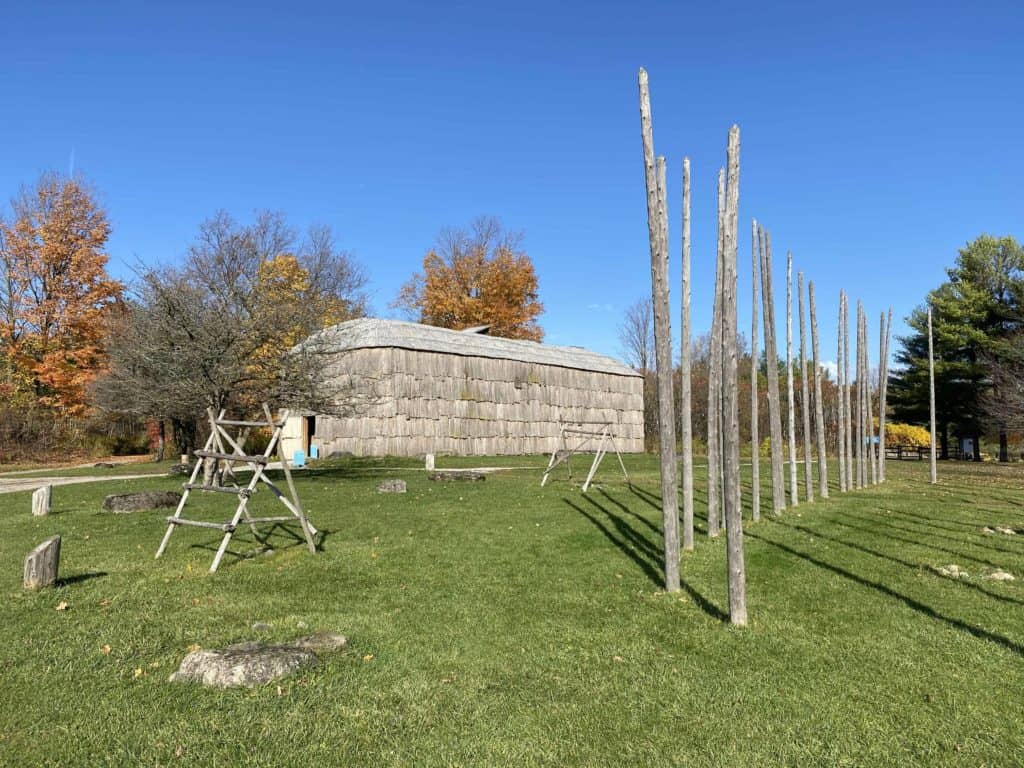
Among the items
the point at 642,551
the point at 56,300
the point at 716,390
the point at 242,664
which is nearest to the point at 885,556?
the point at 642,551

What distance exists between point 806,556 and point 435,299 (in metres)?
43.8

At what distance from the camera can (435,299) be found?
168 feet

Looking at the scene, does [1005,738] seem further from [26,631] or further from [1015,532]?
[1015,532]

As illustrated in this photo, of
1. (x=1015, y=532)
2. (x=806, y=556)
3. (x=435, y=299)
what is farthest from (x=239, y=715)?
(x=435, y=299)

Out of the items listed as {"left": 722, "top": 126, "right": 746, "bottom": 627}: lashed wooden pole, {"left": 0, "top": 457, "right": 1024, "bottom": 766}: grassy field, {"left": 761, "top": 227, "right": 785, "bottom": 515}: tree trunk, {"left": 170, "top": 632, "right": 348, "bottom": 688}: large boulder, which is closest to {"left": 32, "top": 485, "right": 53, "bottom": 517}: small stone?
{"left": 0, "top": 457, "right": 1024, "bottom": 766}: grassy field

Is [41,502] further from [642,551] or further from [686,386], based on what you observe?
[686,386]

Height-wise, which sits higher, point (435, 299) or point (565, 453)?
point (435, 299)

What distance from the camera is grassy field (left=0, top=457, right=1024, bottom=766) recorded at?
4027 mm

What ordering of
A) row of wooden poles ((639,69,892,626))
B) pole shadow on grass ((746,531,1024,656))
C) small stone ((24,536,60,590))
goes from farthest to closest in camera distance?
small stone ((24,536,60,590))
row of wooden poles ((639,69,892,626))
pole shadow on grass ((746,531,1024,656))

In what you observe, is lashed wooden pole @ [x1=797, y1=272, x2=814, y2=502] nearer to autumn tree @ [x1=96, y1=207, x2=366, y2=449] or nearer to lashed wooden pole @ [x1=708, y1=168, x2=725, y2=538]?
lashed wooden pole @ [x1=708, y1=168, x2=725, y2=538]

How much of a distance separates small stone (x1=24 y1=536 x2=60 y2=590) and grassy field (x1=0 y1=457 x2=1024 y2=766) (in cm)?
14

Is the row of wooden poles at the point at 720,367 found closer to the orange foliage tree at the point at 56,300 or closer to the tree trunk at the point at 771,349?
the tree trunk at the point at 771,349

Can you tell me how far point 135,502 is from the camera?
47.4 ft

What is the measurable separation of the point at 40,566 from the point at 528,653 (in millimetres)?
5752
